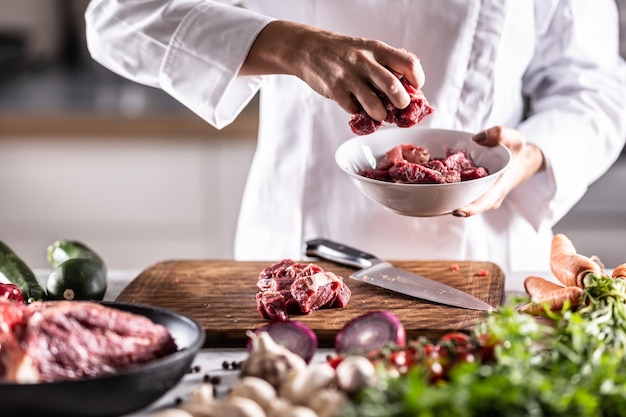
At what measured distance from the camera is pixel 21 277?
1.85 meters

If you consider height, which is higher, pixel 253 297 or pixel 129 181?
pixel 253 297

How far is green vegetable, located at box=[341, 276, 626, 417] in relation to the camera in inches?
39.8

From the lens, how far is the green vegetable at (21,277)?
5.96ft

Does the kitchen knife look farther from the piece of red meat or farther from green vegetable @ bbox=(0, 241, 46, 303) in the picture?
green vegetable @ bbox=(0, 241, 46, 303)

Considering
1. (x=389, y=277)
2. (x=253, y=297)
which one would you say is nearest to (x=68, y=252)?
(x=253, y=297)

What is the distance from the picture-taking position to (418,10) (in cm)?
205

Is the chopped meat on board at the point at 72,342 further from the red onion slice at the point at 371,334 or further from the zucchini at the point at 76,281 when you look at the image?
the zucchini at the point at 76,281

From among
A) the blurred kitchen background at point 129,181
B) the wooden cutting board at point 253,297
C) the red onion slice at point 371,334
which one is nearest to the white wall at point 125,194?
the blurred kitchen background at point 129,181

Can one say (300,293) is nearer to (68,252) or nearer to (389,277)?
(389,277)

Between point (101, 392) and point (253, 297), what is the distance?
64 cm

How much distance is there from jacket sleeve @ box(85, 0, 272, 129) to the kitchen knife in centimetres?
37

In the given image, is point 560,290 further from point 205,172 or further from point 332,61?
point 205,172

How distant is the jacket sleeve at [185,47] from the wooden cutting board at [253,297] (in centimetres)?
35

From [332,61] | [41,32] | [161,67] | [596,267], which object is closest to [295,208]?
[161,67]
